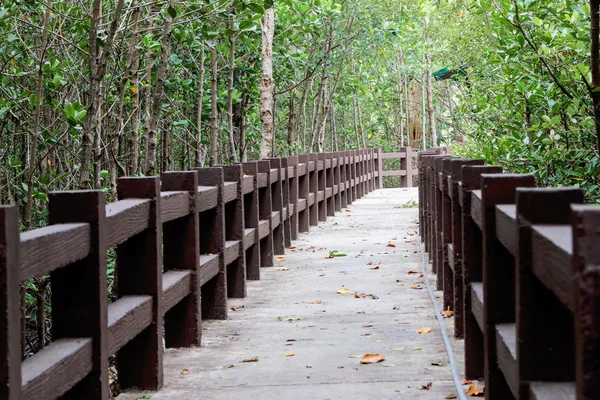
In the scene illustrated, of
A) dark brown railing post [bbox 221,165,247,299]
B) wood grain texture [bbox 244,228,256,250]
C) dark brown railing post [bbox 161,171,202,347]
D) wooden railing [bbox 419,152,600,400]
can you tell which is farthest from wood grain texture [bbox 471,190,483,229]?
wood grain texture [bbox 244,228,256,250]

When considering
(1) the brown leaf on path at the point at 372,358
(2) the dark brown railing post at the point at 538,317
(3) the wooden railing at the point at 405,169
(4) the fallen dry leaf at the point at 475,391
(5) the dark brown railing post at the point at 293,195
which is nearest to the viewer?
(2) the dark brown railing post at the point at 538,317

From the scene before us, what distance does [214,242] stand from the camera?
258 inches

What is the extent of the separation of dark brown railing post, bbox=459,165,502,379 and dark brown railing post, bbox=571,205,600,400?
2.61m

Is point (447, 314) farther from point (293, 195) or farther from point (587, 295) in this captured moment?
point (293, 195)

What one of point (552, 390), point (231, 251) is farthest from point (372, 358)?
point (552, 390)

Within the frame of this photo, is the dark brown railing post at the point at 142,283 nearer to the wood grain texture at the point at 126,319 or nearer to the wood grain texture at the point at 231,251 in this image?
the wood grain texture at the point at 126,319

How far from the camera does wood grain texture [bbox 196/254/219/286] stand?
595cm

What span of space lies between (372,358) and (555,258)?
10.1ft

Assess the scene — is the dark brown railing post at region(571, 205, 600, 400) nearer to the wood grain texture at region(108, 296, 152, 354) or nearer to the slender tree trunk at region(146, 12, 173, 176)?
the wood grain texture at region(108, 296, 152, 354)

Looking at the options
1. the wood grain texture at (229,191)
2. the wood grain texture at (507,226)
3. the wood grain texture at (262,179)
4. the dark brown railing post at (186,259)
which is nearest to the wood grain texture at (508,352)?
the wood grain texture at (507,226)

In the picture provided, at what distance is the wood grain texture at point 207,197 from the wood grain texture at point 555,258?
3.62 meters

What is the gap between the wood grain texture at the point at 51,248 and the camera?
2.72 metres

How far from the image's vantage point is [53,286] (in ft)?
11.4

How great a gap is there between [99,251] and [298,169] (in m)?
9.02
